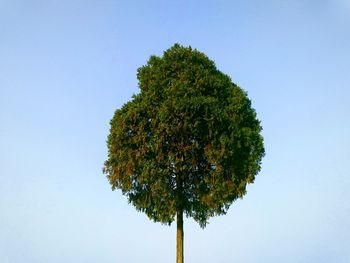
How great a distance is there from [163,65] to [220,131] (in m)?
7.62

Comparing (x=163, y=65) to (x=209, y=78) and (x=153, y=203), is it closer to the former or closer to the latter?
(x=209, y=78)

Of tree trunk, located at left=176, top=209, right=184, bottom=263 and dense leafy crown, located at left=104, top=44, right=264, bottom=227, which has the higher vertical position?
dense leafy crown, located at left=104, top=44, right=264, bottom=227

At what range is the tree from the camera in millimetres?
40594

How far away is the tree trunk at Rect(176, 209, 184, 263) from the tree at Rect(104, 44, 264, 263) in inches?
3.1

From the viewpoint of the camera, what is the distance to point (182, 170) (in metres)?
41.3

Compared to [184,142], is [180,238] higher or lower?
lower

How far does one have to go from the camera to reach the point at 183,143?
40.8m

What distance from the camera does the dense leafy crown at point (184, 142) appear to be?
133ft

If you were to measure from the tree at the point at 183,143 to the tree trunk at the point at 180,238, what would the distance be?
8cm

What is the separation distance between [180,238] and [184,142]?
779 centimetres

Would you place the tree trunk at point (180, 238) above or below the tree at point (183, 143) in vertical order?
below

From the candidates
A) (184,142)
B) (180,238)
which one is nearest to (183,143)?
(184,142)

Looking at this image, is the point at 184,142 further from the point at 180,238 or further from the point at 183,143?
the point at 180,238

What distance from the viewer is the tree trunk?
40594 mm
